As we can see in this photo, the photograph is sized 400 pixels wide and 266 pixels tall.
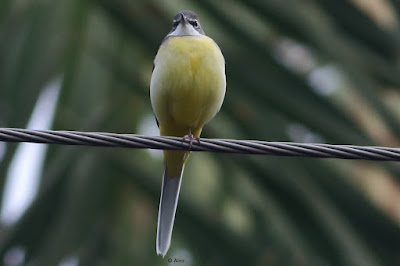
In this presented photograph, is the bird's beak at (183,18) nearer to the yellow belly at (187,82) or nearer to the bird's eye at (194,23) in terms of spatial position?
the bird's eye at (194,23)

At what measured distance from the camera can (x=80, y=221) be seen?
630 centimetres

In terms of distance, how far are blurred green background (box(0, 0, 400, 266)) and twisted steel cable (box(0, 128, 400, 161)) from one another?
1244 millimetres

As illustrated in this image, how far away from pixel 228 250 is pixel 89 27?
2.15 metres

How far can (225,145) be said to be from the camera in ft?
15.0

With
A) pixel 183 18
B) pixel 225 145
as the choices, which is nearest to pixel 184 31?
pixel 183 18

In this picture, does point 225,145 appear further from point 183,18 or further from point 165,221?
point 183,18

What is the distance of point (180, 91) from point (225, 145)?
134cm

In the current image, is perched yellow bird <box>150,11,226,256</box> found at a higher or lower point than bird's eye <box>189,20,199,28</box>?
lower

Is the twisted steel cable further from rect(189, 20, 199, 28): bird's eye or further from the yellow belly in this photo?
rect(189, 20, 199, 28): bird's eye

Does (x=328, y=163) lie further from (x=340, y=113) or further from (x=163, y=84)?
(x=163, y=84)

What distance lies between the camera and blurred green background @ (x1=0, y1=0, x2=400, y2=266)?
19.2 ft

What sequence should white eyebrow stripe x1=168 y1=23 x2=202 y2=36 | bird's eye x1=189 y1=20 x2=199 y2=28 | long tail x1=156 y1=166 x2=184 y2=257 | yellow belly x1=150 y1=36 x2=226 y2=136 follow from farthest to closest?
bird's eye x1=189 y1=20 x2=199 y2=28, white eyebrow stripe x1=168 y1=23 x2=202 y2=36, long tail x1=156 y1=166 x2=184 y2=257, yellow belly x1=150 y1=36 x2=226 y2=136

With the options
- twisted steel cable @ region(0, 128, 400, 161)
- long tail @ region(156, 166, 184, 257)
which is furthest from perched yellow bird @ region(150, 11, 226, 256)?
twisted steel cable @ region(0, 128, 400, 161)

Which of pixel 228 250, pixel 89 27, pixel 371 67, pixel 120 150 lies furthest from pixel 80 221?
pixel 371 67
